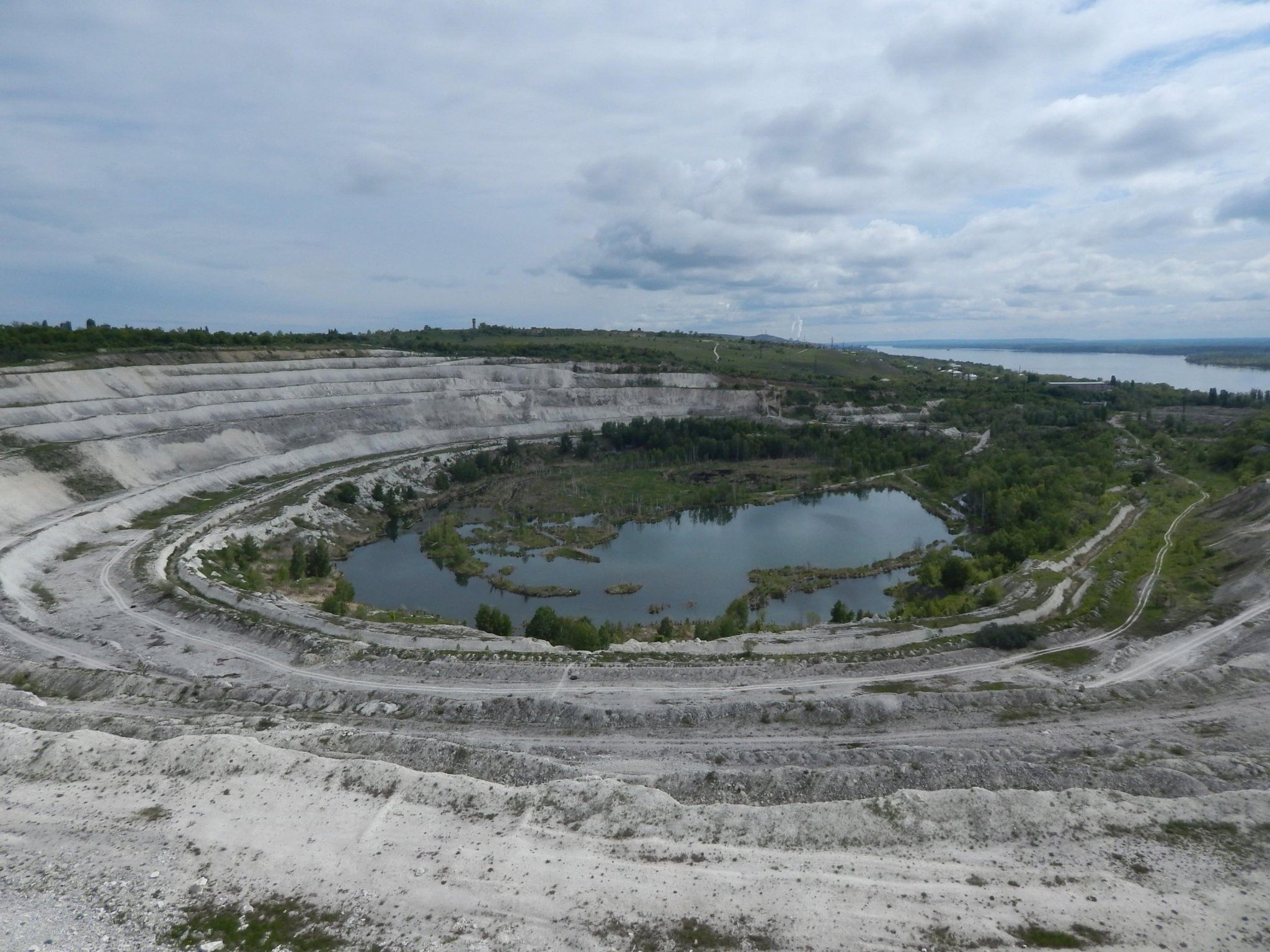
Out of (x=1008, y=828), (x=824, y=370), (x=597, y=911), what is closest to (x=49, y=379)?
(x=597, y=911)

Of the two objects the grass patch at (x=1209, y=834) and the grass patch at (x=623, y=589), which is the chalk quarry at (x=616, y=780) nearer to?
the grass patch at (x=1209, y=834)

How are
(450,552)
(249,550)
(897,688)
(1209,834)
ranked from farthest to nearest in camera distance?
(450,552) → (249,550) → (897,688) → (1209,834)

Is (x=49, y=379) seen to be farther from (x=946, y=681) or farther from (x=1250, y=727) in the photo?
(x=1250, y=727)

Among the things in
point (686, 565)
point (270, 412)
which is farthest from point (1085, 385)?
point (270, 412)

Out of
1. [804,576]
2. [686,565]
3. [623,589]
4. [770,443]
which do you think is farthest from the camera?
[770,443]

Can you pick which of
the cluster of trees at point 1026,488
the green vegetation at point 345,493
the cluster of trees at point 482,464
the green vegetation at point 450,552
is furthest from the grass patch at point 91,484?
the cluster of trees at point 1026,488

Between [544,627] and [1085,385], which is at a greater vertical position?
[1085,385]

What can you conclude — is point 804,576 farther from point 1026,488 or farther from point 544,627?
point 1026,488
